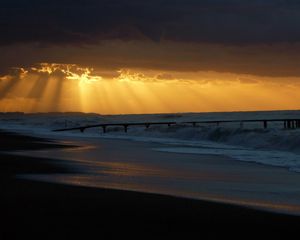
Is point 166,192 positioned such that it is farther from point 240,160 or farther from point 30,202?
point 240,160

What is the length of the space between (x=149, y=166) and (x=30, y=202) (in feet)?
30.8

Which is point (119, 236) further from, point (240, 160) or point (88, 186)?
point (240, 160)

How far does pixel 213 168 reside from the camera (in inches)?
780

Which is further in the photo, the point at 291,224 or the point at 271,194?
the point at 271,194

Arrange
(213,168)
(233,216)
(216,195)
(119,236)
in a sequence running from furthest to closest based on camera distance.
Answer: (213,168) < (216,195) < (233,216) < (119,236)

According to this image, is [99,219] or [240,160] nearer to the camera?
[99,219]

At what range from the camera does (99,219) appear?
383 inches

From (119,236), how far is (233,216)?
2.59 meters

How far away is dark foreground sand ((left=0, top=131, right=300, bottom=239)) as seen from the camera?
886cm

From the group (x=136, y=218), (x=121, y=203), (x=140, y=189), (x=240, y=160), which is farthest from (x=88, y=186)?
Result: (x=240, y=160)

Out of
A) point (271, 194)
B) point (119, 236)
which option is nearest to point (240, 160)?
point (271, 194)

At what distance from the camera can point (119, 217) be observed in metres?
10.1

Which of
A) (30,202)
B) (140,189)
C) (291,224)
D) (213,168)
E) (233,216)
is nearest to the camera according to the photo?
(291,224)

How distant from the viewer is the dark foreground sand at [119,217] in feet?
29.1
